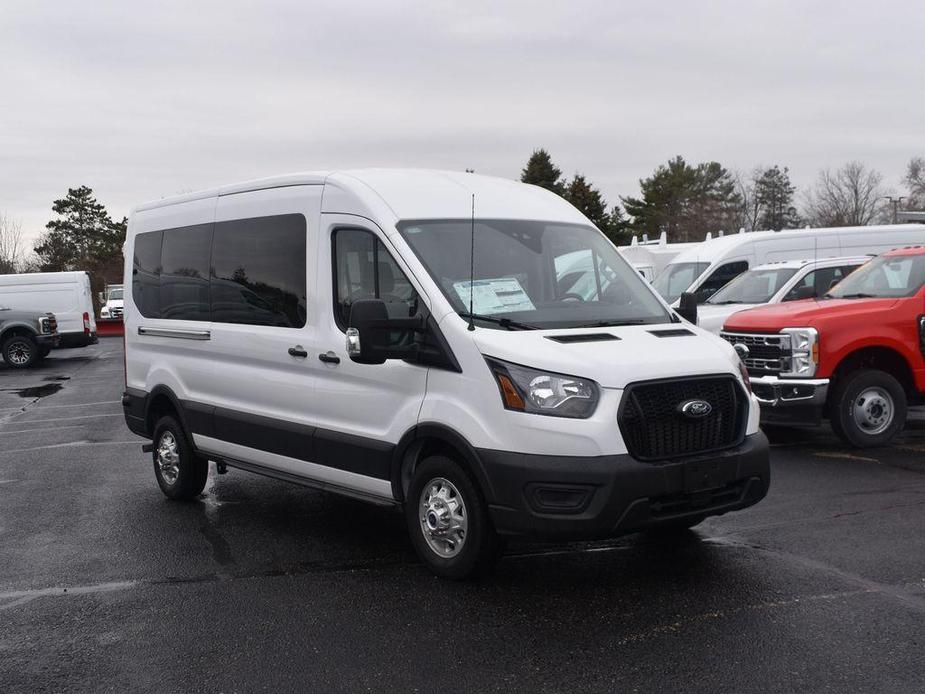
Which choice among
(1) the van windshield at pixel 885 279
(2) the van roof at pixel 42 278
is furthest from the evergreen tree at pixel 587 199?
(1) the van windshield at pixel 885 279

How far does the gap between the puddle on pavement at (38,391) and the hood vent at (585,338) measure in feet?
49.0

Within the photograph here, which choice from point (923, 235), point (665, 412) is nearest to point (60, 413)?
point (665, 412)

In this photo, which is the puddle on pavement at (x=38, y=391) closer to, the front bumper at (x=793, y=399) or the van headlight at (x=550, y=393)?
the front bumper at (x=793, y=399)

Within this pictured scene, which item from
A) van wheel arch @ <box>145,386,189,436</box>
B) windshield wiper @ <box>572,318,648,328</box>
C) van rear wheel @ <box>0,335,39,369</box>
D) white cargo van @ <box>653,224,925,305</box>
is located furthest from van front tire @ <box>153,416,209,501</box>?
van rear wheel @ <box>0,335,39,369</box>

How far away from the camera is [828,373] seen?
30.8ft

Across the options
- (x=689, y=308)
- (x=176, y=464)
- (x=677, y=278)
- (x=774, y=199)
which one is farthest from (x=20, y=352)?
(x=774, y=199)

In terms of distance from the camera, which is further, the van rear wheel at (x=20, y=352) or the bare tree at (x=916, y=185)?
the bare tree at (x=916, y=185)

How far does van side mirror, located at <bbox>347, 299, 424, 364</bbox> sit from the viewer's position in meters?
5.33

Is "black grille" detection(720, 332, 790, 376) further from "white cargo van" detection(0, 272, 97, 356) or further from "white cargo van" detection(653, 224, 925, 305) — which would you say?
"white cargo van" detection(0, 272, 97, 356)

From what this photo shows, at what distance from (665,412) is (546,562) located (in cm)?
137

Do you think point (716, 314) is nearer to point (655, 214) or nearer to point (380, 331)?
point (380, 331)

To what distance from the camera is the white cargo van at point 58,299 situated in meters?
26.0

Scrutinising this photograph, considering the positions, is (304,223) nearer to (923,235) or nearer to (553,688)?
(553,688)

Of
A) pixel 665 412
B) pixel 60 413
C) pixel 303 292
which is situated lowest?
pixel 60 413
